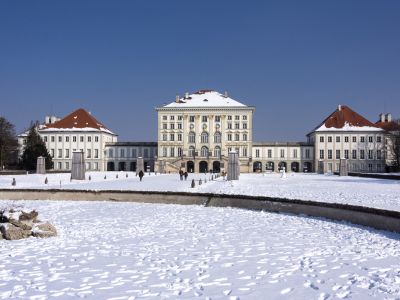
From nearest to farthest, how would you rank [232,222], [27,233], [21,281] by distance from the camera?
[21,281] < [27,233] < [232,222]

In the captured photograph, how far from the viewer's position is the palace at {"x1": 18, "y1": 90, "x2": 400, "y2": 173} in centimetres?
8506

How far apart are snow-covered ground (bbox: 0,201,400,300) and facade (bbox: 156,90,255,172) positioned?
72.2 m

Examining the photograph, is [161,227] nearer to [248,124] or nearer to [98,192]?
[98,192]

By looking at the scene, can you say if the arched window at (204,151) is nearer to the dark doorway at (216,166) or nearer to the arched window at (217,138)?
the arched window at (217,138)

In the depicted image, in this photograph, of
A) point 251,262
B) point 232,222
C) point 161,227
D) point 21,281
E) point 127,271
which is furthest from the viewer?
point 232,222

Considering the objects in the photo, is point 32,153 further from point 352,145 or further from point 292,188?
point 352,145

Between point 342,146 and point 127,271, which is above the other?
point 342,146

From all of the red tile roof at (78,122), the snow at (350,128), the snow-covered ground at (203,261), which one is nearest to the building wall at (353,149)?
the snow at (350,128)

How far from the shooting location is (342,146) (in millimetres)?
85750

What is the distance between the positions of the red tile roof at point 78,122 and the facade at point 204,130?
557 inches

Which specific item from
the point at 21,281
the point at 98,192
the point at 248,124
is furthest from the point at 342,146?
the point at 21,281

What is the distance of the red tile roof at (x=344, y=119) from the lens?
86.7 metres

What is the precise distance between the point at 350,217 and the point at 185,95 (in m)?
78.7

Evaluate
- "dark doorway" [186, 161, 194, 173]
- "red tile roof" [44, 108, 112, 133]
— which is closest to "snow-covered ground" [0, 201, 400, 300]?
"dark doorway" [186, 161, 194, 173]
